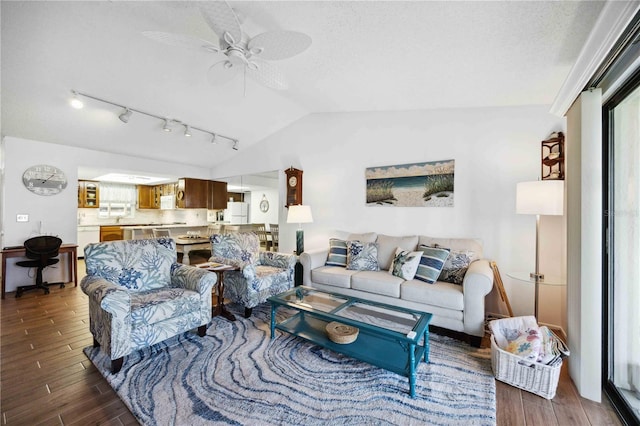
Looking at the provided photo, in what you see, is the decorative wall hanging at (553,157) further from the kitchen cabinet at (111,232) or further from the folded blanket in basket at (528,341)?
the kitchen cabinet at (111,232)

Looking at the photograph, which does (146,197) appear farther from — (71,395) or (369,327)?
(369,327)

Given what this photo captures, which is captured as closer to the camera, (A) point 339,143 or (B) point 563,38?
(B) point 563,38

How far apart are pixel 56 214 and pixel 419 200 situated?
18.4 ft

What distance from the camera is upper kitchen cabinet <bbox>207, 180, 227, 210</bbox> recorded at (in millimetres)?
5980

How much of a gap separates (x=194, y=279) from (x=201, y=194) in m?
4.02

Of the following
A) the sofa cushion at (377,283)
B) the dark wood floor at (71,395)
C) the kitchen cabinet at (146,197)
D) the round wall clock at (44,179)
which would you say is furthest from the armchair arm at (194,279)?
the kitchen cabinet at (146,197)

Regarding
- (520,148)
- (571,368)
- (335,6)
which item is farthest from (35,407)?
(520,148)

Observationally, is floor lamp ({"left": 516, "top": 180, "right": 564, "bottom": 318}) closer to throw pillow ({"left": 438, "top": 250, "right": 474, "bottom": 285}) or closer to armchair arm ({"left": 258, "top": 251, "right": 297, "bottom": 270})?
throw pillow ({"left": 438, "top": 250, "right": 474, "bottom": 285})

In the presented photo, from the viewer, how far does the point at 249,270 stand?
2914 millimetres

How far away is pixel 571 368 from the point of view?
1.92 m

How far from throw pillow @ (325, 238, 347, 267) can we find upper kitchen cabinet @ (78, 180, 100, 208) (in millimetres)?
6775

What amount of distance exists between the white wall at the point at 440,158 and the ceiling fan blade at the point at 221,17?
2.53 metres

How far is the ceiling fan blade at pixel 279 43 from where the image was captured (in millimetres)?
1647

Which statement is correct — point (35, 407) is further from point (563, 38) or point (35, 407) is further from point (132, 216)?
point (132, 216)
